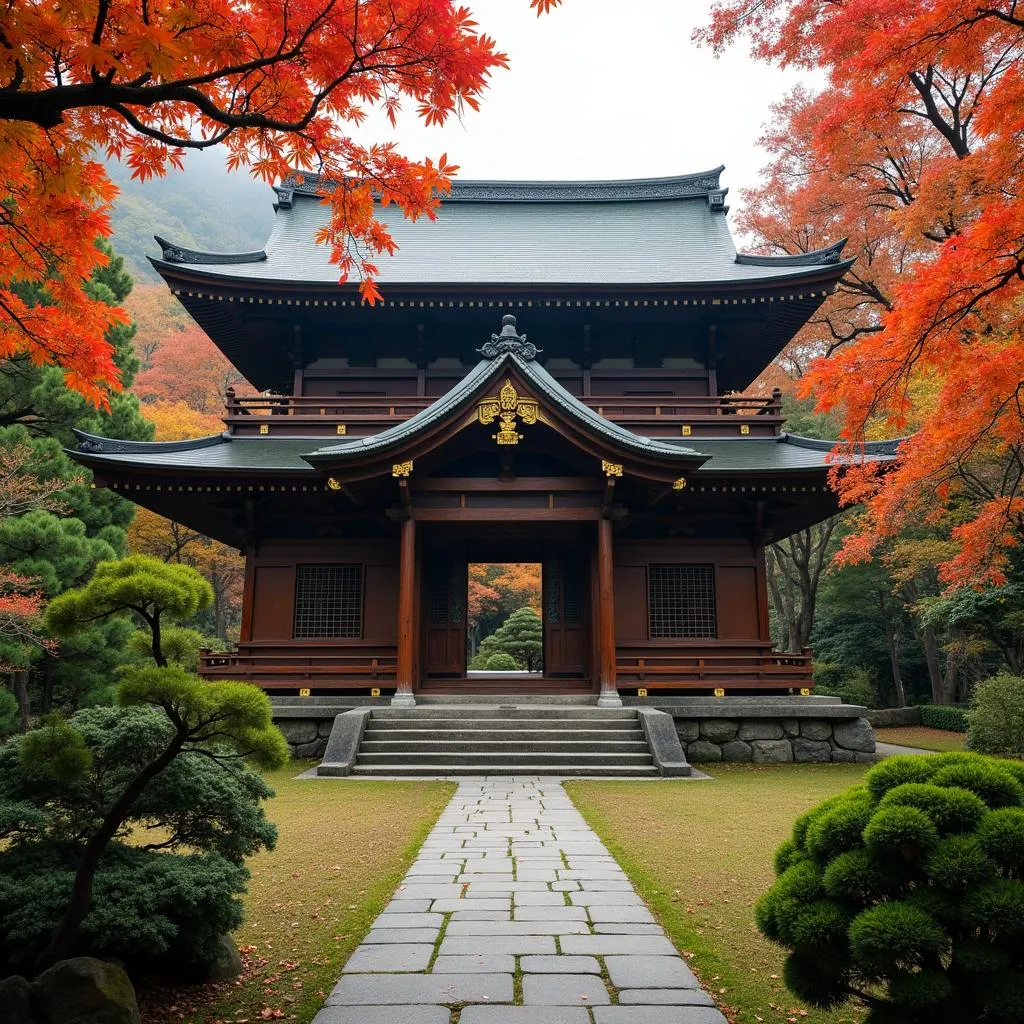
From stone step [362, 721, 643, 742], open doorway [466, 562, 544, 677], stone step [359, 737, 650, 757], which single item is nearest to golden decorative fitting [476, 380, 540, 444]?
stone step [362, 721, 643, 742]

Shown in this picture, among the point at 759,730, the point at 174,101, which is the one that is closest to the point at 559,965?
the point at 174,101

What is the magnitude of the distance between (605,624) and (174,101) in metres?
9.82

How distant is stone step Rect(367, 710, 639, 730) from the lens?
11.4 meters

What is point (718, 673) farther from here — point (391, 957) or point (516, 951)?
point (391, 957)

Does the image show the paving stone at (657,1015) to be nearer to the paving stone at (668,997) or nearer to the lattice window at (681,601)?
the paving stone at (668,997)

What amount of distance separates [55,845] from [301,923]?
4.98ft

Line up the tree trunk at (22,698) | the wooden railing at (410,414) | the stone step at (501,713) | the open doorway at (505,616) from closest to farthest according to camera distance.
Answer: the stone step at (501,713), the tree trunk at (22,698), the wooden railing at (410,414), the open doorway at (505,616)

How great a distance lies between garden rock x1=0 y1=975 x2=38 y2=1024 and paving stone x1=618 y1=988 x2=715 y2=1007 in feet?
7.76

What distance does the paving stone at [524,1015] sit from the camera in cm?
300

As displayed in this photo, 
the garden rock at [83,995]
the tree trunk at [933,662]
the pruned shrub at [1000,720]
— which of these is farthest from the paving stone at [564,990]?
the tree trunk at [933,662]

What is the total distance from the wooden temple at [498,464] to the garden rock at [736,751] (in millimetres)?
1069

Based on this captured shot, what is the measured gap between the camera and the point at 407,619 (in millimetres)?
12453

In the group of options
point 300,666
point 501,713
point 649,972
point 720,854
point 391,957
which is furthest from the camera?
point 300,666

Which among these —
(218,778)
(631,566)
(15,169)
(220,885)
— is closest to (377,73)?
(15,169)
